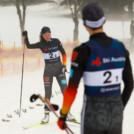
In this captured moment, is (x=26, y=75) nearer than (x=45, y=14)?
Yes

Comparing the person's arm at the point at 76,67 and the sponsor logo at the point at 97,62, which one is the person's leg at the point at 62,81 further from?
the sponsor logo at the point at 97,62

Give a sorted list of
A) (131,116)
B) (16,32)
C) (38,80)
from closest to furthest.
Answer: (131,116), (38,80), (16,32)

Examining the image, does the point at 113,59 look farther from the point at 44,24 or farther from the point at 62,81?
the point at 44,24

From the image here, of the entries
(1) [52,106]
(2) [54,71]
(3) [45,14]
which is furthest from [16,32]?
(1) [52,106]

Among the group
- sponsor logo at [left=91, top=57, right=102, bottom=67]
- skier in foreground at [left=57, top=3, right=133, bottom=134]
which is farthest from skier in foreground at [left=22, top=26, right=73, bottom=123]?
sponsor logo at [left=91, top=57, right=102, bottom=67]

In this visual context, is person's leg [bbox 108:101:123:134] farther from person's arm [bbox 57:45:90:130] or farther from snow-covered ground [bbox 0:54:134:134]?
snow-covered ground [bbox 0:54:134:134]

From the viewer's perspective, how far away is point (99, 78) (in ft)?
10.1

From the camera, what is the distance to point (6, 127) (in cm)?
692

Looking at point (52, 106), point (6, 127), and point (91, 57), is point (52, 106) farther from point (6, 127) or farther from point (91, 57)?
point (6, 127)

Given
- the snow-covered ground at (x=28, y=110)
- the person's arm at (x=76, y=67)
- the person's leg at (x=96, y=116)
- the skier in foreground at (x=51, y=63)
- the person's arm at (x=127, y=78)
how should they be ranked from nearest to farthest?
1. the person's arm at (x=76, y=67)
2. the person's leg at (x=96, y=116)
3. the person's arm at (x=127, y=78)
4. the snow-covered ground at (x=28, y=110)
5. the skier in foreground at (x=51, y=63)

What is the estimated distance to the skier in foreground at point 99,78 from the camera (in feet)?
9.99

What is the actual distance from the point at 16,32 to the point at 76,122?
106ft

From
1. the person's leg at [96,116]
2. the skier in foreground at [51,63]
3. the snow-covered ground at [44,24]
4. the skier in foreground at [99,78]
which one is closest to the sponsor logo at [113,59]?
the skier in foreground at [99,78]

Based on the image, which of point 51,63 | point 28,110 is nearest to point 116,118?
point 51,63
